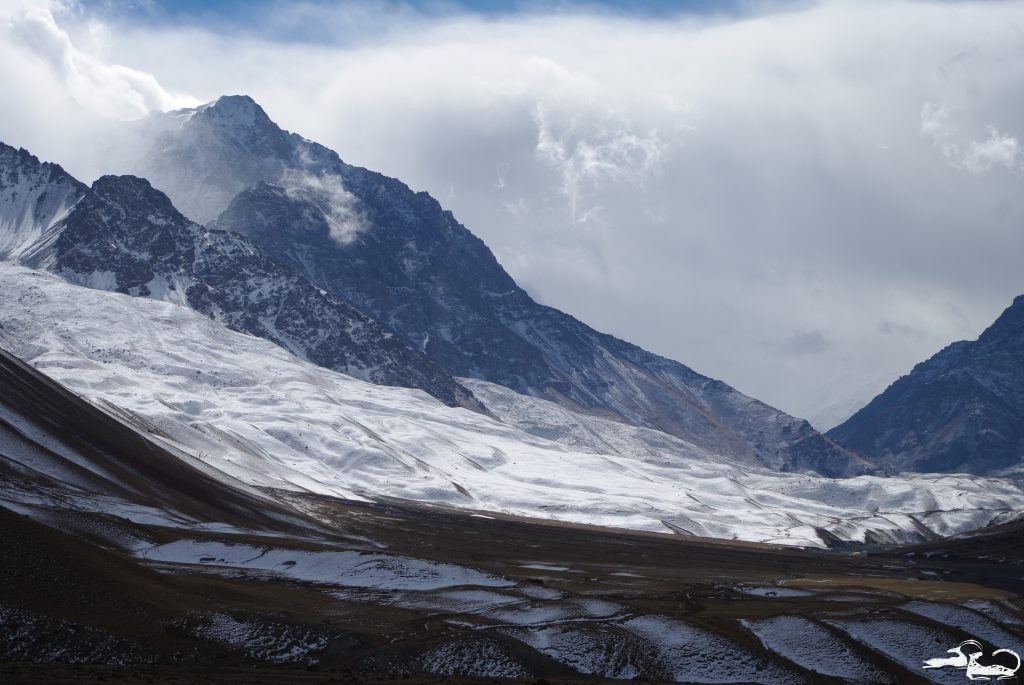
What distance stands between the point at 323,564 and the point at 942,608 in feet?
187

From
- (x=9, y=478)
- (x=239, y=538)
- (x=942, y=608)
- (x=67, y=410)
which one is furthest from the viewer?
(x=67, y=410)

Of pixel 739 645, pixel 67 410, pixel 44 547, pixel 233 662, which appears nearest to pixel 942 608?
pixel 739 645

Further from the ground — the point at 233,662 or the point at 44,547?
the point at 44,547

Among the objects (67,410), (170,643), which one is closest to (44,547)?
(170,643)

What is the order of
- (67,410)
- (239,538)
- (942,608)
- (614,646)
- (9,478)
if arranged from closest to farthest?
1. (614,646)
2. (942,608)
3. (9,478)
4. (239,538)
5. (67,410)

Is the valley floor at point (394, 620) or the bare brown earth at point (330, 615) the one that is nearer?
the bare brown earth at point (330, 615)

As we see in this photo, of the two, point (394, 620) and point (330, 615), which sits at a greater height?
point (394, 620)

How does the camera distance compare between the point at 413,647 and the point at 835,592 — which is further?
the point at 835,592

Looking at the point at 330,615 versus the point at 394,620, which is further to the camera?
the point at 394,620

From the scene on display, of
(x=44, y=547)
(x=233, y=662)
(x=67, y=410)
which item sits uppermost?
(x=67, y=410)

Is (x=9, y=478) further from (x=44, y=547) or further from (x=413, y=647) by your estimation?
(x=413, y=647)

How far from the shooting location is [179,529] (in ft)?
402

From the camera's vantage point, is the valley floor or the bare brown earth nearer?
the bare brown earth

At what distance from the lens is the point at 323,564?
10919cm
